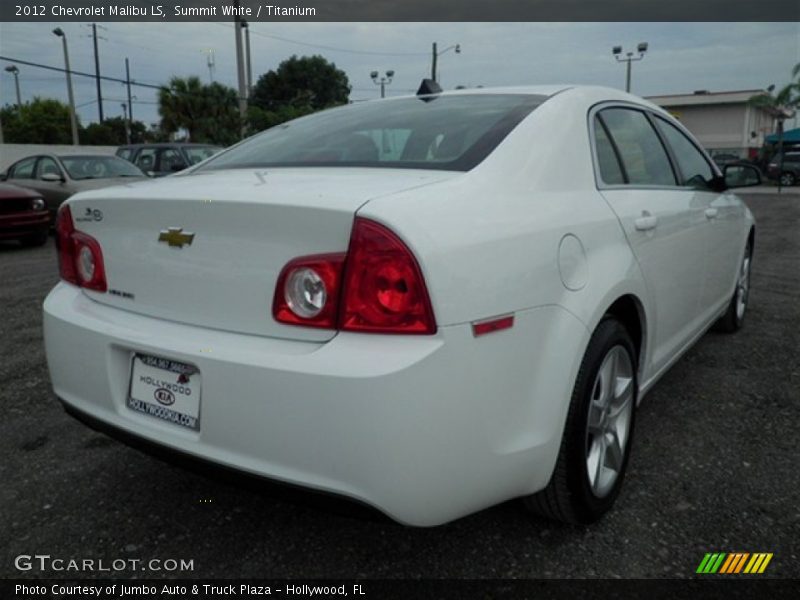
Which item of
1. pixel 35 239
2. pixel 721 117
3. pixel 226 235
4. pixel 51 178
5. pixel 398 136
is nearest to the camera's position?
pixel 226 235

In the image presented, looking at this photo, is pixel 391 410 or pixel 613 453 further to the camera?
pixel 613 453

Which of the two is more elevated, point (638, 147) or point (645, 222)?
point (638, 147)

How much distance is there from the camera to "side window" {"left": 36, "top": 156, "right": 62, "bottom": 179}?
11.0 m

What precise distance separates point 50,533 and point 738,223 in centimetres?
388

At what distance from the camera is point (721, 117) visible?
48594 mm

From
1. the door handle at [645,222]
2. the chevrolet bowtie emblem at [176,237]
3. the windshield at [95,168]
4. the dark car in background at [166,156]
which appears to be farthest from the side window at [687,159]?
the dark car in background at [166,156]

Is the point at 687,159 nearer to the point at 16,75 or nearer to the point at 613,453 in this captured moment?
the point at 613,453

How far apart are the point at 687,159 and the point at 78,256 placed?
→ 115 inches

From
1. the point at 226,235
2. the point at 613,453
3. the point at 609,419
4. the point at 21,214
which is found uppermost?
the point at 226,235

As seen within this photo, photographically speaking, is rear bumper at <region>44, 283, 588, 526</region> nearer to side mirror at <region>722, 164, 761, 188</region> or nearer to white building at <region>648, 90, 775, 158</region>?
side mirror at <region>722, 164, 761, 188</region>

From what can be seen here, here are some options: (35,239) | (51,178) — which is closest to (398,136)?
(35,239)

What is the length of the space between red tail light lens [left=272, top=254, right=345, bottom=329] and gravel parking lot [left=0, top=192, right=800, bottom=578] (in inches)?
17.8

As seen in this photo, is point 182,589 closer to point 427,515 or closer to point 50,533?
point 50,533

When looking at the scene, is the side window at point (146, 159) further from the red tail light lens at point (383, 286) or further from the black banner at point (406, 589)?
the red tail light lens at point (383, 286)
